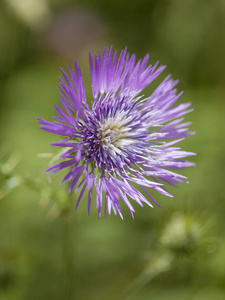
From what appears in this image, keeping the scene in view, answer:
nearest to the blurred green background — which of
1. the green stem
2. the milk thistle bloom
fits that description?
the green stem

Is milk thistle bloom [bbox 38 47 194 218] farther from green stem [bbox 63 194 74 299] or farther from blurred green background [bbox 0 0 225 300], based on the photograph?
blurred green background [bbox 0 0 225 300]

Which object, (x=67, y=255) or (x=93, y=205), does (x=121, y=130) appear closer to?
(x=67, y=255)

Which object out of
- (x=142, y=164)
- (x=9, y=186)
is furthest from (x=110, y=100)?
(x=9, y=186)

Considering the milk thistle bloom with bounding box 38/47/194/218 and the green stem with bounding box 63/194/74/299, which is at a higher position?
the milk thistle bloom with bounding box 38/47/194/218

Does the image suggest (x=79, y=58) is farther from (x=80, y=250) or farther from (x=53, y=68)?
(x=80, y=250)

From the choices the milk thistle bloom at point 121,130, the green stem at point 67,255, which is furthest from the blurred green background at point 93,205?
the milk thistle bloom at point 121,130
